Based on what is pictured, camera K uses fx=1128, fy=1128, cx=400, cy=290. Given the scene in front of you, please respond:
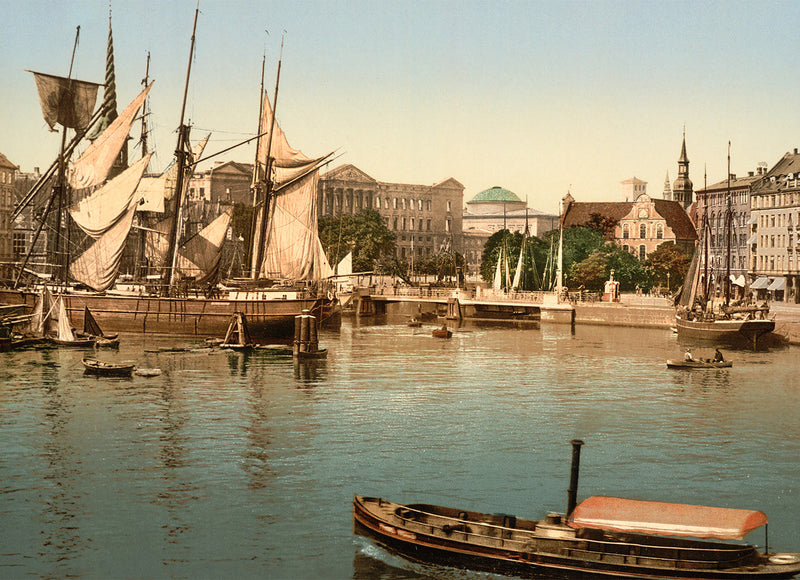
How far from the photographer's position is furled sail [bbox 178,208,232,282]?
89.6 meters

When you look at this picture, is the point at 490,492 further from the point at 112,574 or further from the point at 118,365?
the point at 118,365

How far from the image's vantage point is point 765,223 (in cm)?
13600

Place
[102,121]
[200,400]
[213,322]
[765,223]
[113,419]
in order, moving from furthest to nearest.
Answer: [765,223] → [102,121] → [213,322] → [200,400] → [113,419]

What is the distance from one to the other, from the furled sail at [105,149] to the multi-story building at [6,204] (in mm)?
22401

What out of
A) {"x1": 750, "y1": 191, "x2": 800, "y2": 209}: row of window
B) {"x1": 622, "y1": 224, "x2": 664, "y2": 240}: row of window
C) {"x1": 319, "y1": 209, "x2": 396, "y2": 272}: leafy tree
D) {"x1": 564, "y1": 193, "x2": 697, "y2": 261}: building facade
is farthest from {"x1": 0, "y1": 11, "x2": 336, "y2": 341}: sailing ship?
{"x1": 622, "y1": 224, "x2": 664, "y2": 240}: row of window

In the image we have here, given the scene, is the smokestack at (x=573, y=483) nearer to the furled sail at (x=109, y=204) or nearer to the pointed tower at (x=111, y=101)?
the furled sail at (x=109, y=204)

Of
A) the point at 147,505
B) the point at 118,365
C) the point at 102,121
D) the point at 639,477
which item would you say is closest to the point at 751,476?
the point at 639,477

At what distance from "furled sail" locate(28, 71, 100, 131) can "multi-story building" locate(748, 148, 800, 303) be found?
259 feet

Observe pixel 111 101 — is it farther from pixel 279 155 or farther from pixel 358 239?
pixel 358 239

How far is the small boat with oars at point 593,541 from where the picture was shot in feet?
86.0

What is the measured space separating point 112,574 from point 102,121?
7594 centimetres

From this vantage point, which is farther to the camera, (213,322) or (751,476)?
(213,322)

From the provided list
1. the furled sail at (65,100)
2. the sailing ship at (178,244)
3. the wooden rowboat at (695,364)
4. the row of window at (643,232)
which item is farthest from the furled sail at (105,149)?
the row of window at (643,232)

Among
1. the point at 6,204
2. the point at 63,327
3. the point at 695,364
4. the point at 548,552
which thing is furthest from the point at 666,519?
the point at 6,204
